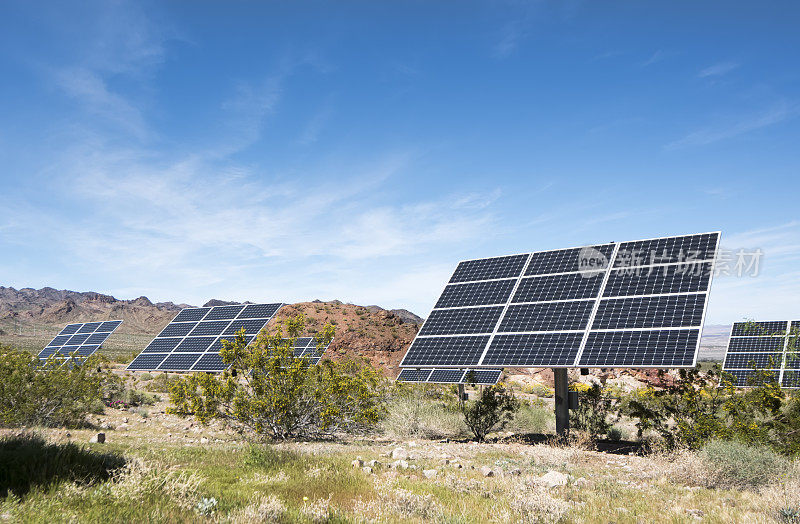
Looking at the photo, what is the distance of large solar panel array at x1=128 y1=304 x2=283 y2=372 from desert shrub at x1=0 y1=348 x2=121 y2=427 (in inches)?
320

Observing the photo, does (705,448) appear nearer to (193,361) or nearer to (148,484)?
(148,484)

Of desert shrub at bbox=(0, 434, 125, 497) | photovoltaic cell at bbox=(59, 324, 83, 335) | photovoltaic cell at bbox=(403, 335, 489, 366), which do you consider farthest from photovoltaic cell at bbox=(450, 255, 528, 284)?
photovoltaic cell at bbox=(59, 324, 83, 335)

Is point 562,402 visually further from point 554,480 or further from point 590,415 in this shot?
point 554,480

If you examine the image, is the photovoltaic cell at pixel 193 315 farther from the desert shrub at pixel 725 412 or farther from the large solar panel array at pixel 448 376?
the desert shrub at pixel 725 412

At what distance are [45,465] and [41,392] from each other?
39.5ft

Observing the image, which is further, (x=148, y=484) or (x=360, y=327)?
(x=360, y=327)

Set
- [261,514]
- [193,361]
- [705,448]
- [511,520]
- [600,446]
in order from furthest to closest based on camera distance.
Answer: [193,361] → [600,446] → [705,448] → [511,520] → [261,514]

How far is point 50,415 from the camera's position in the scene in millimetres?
18703

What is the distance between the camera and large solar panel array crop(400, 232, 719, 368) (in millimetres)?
14781

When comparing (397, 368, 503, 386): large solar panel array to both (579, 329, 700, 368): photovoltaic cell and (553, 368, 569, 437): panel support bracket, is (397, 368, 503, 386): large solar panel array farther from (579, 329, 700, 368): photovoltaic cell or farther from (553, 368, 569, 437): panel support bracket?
(579, 329, 700, 368): photovoltaic cell

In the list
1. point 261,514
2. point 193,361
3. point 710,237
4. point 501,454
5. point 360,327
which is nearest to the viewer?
point 261,514

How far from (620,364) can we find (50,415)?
19.1 meters

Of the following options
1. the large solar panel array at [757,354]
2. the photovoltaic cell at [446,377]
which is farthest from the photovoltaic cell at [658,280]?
the large solar panel array at [757,354]

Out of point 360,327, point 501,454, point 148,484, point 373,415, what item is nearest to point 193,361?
point 373,415
